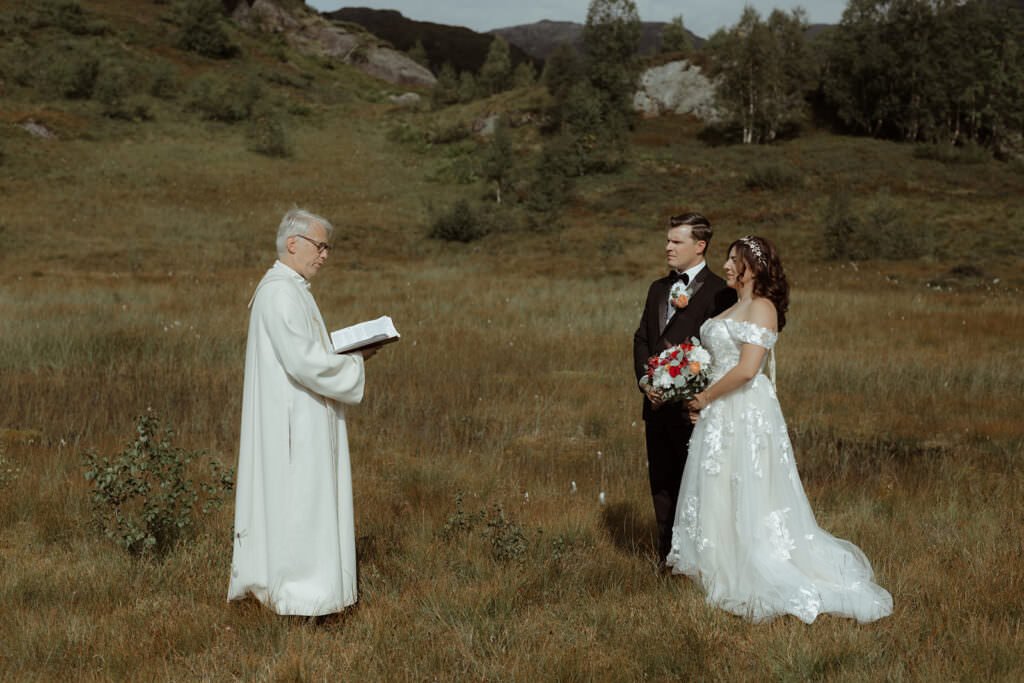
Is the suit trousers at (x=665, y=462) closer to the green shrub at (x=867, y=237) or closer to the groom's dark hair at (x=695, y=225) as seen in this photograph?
the groom's dark hair at (x=695, y=225)

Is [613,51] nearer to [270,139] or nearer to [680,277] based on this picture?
[270,139]

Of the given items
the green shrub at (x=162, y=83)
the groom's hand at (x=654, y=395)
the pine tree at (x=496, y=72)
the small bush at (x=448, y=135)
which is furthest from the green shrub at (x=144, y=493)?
the pine tree at (x=496, y=72)

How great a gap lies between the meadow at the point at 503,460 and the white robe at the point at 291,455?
24 cm

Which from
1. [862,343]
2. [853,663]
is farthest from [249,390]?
[862,343]

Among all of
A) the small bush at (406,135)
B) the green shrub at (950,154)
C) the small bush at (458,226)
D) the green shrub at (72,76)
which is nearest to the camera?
the small bush at (458,226)

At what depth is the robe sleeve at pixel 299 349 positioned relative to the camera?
425 centimetres

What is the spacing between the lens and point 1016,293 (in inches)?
759

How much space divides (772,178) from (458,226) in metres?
15.8

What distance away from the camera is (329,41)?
97.2 m

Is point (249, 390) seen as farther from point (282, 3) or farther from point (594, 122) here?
point (282, 3)

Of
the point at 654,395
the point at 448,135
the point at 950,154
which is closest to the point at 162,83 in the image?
the point at 448,135

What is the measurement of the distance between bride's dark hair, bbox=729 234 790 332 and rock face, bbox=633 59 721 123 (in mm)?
51382

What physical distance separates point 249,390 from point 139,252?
71.4 feet

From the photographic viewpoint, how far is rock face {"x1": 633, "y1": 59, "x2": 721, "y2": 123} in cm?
5378
